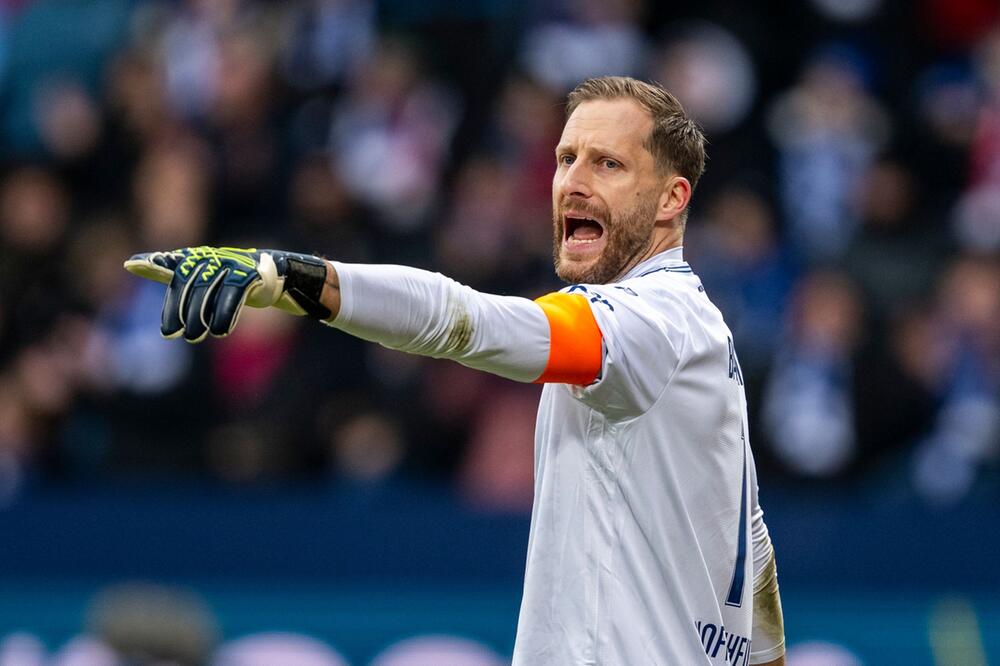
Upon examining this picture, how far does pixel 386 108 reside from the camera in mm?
11625

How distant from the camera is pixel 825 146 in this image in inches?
446

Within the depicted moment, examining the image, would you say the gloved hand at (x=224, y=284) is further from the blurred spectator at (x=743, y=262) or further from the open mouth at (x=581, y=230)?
the blurred spectator at (x=743, y=262)

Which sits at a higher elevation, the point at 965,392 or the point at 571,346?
the point at 965,392

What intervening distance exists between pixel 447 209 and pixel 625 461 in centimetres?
697

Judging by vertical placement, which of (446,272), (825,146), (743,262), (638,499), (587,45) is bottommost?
(638,499)

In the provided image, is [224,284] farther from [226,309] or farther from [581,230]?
[581,230]

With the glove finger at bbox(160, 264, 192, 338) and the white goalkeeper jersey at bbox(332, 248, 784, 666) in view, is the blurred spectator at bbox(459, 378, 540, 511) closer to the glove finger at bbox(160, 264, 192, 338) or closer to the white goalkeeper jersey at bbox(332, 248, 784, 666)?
the white goalkeeper jersey at bbox(332, 248, 784, 666)

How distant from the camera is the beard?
14.9 feet

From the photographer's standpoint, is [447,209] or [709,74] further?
[709,74]

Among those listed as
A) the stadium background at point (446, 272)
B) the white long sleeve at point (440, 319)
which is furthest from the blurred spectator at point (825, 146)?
the white long sleeve at point (440, 319)

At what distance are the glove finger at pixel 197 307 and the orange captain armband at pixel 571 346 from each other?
0.80 metres

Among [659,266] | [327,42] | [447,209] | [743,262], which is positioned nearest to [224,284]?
[659,266]

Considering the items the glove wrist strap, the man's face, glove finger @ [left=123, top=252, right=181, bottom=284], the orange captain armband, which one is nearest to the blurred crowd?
the man's face

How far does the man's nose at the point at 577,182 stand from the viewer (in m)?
4.55
